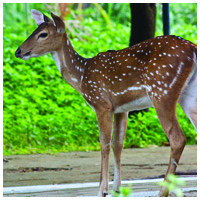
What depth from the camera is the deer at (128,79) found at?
11.8 feet

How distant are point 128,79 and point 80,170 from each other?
2451 millimetres

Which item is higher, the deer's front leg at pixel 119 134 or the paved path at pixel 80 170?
the deer's front leg at pixel 119 134

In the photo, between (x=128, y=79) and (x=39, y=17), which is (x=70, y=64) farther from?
(x=128, y=79)

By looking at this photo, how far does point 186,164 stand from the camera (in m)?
6.42

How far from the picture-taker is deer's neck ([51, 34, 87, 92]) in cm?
425

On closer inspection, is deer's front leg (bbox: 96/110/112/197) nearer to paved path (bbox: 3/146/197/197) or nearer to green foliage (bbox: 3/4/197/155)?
paved path (bbox: 3/146/197/197)

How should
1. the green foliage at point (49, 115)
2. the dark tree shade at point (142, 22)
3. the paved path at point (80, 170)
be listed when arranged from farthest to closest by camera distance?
the dark tree shade at point (142, 22) < the green foliage at point (49, 115) < the paved path at point (80, 170)

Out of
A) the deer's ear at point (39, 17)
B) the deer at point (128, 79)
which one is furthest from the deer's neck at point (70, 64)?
the deer's ear at point (39, 17)

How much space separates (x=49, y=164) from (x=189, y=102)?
3.19 metres

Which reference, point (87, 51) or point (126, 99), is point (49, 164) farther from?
point (87, 51)

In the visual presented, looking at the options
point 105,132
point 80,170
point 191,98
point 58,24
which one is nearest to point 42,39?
point 58,24

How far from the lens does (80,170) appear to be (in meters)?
5.96

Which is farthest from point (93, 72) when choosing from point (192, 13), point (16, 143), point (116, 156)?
point (192, 13)

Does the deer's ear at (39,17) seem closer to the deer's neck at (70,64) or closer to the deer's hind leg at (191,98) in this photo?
the deer's neck at (70,64)
